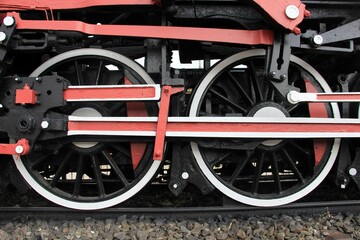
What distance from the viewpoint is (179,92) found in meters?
2.60

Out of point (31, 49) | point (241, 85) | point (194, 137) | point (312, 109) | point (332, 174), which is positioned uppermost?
Answer: point (31, 49)

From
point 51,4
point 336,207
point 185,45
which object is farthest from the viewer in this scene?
point 336,207

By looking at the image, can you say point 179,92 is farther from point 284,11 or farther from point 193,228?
point 193,228

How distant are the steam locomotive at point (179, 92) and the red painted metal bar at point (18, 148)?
0.4 inches

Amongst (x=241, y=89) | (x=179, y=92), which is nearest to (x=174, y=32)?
(x=179, y=92)

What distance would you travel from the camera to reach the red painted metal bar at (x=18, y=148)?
250 centimetres

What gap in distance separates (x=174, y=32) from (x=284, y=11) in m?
0.74

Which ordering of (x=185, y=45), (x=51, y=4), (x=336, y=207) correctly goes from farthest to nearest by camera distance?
(x=336, y=207)
(x=185, y=45)
(x=51, y=4)

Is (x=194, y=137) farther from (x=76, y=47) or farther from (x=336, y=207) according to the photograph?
(x=336, y=207)

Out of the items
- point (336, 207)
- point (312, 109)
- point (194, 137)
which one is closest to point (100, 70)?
point (194, 137)

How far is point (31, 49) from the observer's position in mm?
2541

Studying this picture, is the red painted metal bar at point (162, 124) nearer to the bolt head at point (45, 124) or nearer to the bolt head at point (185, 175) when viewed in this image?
the bolt head at point (185, 175)

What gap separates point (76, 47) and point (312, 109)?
6.27 feet

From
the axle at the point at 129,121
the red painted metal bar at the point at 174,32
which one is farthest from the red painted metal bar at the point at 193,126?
the red painted metal bar at the point at 174,32
